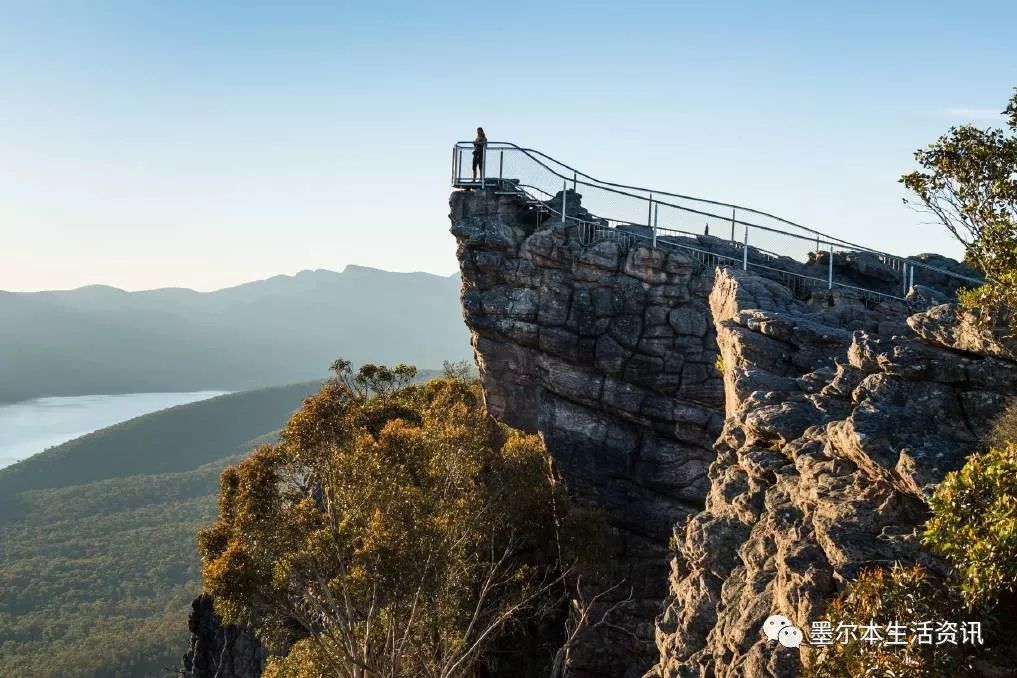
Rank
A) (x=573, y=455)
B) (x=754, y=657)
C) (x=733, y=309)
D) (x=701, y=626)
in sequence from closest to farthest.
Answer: (x=754, y=657) < (x=701, y=626) < (x=733, y=309) < (x=573, y=455)

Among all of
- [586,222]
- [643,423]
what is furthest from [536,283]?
[643,423]

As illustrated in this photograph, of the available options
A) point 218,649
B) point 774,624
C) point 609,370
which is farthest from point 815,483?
point 218,649

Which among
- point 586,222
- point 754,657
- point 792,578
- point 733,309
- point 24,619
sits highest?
point 586,222

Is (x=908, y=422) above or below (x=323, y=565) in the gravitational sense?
above

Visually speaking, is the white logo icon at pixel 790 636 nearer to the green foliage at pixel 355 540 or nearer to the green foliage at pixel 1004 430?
the green foliage at pixel 1004 430

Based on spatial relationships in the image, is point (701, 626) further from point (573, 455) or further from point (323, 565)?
point (573, 455)

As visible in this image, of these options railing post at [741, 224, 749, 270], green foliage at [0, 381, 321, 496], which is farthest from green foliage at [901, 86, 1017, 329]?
green foliage at [0, 381, 321, 496]

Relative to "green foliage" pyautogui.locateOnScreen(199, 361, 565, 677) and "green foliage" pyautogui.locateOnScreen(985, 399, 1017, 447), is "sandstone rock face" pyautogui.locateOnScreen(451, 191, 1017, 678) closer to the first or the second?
"green foliage" pyautogui.locateOnScreen(985, 399, 1017, 447)

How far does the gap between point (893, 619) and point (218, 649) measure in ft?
105

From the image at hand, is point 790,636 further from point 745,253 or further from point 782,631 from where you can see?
point 745,253

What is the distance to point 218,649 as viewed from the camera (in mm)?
34625

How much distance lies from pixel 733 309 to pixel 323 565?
38.4ft

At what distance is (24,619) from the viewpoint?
317 ft

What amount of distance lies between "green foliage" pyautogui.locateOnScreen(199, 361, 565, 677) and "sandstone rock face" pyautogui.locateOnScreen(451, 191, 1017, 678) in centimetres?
405
